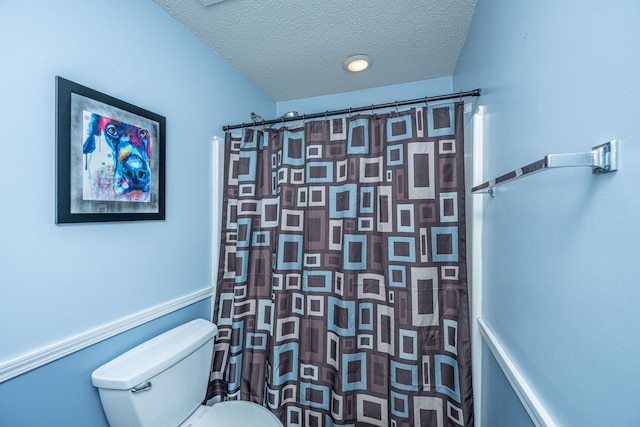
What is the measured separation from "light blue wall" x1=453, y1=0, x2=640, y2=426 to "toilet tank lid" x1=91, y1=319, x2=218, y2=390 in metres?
1.30

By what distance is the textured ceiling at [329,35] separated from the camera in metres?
1.25

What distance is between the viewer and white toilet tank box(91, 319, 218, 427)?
0.96 meters

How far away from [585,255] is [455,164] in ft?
2.72

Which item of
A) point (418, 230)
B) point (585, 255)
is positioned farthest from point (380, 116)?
point (585, 255)

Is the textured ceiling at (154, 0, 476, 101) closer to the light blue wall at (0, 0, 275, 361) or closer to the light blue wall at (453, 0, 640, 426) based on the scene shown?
the light blue wall at (0, 0, 275, 361)

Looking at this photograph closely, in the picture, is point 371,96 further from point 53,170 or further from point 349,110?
point 53,170

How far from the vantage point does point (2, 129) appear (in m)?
0.77

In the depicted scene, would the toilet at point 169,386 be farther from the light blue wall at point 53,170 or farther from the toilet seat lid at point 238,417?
the light blue wall at point 53,170

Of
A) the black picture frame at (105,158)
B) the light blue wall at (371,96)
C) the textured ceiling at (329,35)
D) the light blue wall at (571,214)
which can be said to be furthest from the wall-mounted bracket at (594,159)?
the light blue wall at (371,96)

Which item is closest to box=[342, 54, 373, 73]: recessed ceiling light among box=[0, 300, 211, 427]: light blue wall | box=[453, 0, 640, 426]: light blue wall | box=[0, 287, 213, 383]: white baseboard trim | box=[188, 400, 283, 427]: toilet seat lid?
box=[453, 0, 640, 426]: light blue wall

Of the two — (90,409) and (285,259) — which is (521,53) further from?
(90,409)

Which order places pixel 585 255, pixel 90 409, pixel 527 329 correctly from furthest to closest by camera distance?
pixel 90 409, pixel 527 329, pixel 585 255

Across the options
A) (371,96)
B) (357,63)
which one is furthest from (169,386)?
(371,96)

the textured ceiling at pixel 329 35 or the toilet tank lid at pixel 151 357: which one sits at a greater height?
the textured ceiling at pixel 329 35
